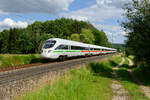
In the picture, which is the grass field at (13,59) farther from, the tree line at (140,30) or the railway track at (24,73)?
the tree line at (140,30)

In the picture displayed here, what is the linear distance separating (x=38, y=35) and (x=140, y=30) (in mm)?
50896

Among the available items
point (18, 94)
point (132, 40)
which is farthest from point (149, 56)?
point (18, 94)

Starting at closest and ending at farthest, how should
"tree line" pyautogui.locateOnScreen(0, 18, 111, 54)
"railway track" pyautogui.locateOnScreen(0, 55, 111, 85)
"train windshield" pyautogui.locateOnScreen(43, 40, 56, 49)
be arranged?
1. "railway track" pyautogui.locateOnScreen(0, 55, 111, 85)
2. "train windshield" pyautogui.locateOnScreen(43, 40, 56, 49)
3. "tree line" pyautogui.locateOnScreen(0, 18, 111, 54)

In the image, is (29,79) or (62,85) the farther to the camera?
(62,85)

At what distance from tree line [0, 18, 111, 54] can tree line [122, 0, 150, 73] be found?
40476mm

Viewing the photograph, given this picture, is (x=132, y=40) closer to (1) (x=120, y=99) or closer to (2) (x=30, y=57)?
(1) (x=120, y=99)

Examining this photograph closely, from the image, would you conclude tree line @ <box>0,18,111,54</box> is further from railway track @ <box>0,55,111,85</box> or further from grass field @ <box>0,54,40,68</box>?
railway track @ <box>0,55,111,85</box>

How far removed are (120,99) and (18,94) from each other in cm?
650

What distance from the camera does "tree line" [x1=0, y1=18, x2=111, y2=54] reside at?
6225cm

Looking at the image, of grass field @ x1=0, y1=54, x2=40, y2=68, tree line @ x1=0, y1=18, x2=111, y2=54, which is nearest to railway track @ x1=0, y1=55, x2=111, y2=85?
grass field @ x1=0, y1=54, x2=40, y2=68

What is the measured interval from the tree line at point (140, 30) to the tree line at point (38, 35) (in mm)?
40476

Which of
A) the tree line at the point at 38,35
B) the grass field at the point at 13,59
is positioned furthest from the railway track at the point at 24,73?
the tree line at the point at 38,35

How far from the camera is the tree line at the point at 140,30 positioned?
52.3 ft

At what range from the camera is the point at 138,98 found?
434 inches
